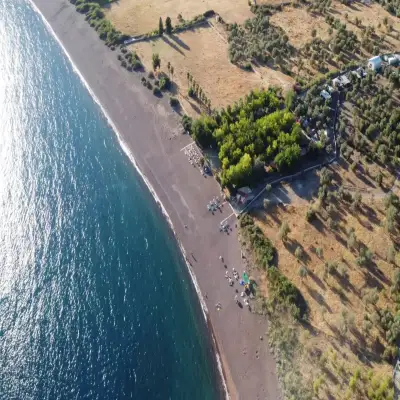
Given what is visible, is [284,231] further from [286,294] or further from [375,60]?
[375,60]

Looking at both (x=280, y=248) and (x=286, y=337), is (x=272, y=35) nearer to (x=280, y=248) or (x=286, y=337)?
(x=280, y=248)

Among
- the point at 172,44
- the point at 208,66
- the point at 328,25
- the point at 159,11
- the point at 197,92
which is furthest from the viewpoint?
the point at 159,11

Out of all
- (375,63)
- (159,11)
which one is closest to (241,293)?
(375,63)

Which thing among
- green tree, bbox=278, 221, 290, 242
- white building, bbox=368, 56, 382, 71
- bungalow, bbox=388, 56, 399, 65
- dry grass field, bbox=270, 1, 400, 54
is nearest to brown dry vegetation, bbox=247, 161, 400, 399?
green tree, bbox=278, 221, 290, 242

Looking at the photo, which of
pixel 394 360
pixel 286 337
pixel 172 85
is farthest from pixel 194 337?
pixel 172 85

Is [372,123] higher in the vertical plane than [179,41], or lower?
lower

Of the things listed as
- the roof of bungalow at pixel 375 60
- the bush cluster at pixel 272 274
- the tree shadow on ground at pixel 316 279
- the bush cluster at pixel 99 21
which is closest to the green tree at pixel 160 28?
the bush cluster at pixel 99 21
